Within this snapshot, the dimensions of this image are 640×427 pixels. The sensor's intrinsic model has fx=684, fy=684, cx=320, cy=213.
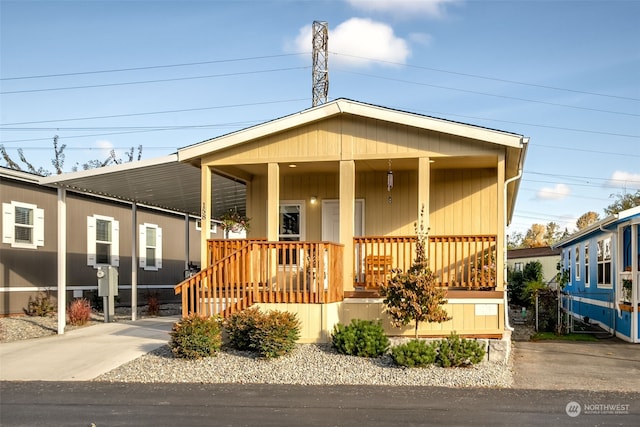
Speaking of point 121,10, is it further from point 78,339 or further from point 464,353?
point 464,353

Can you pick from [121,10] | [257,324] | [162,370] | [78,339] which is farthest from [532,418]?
[121,10]

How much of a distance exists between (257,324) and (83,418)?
13.0ft

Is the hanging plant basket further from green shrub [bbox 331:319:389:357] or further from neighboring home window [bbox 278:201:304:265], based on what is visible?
green shrub [bbox 331:319:389:357]

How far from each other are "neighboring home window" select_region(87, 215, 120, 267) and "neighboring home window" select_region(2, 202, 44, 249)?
2.09 m

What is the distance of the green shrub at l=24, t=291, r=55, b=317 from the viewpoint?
1722 cm

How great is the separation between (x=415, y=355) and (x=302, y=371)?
5.86 feet

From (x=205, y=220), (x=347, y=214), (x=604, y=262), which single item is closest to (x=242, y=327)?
(x=205, y=220)

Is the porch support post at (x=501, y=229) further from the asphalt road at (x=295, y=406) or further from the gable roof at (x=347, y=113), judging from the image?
the asphalt road at (x=295, y=406)

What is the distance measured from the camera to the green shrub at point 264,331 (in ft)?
36.9

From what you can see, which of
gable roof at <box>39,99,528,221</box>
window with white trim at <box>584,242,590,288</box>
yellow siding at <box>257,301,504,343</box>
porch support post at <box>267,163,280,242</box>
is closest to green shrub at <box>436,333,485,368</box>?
yellow siding at <box>257,301,504,343</box>

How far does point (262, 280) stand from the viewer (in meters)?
12.7

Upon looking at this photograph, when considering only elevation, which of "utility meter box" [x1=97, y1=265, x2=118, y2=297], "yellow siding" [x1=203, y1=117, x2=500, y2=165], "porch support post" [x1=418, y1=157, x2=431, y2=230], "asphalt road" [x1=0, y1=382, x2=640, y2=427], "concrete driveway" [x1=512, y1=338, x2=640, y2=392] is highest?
"yellow siding" [x1=203, y1=117, x2=500, y2=165]

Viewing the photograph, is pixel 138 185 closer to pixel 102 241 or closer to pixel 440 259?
pixel 102 241

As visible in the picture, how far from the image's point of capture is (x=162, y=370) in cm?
1077
